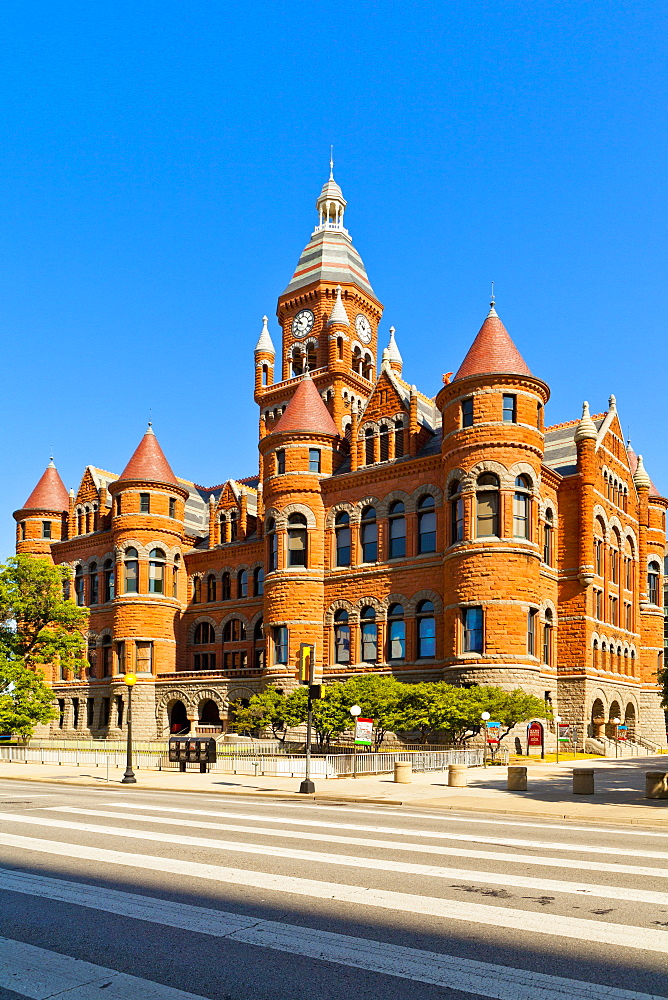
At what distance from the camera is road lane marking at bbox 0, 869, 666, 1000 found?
638cm

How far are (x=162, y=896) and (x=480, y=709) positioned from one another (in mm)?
27996

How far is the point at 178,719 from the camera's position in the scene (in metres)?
58.2

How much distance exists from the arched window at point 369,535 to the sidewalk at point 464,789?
15.0 meters

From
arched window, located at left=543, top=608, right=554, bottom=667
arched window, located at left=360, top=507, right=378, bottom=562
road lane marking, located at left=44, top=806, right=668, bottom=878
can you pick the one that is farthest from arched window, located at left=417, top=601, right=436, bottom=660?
road lane marking, located at left=44, top=806, right=668, bottom=878

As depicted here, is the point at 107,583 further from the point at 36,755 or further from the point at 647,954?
the point at 647,954

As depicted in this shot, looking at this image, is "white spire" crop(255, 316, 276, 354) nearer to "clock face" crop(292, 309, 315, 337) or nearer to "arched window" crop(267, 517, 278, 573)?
"clock face" crop(292, 309, 315, 337)

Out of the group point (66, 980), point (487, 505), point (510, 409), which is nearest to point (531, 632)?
point (487, 505)

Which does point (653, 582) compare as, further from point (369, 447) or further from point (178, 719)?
point (178, 719)

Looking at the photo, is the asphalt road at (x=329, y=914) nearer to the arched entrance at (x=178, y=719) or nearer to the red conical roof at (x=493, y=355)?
the red conical roof at (x=493, y=355)

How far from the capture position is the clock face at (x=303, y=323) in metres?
67.9

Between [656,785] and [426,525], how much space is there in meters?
24.5

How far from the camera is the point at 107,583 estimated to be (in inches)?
2405

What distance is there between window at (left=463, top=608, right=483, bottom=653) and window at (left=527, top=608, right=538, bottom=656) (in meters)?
2.43

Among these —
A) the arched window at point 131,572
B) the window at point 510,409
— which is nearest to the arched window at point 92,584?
the arched window at point 131,572
